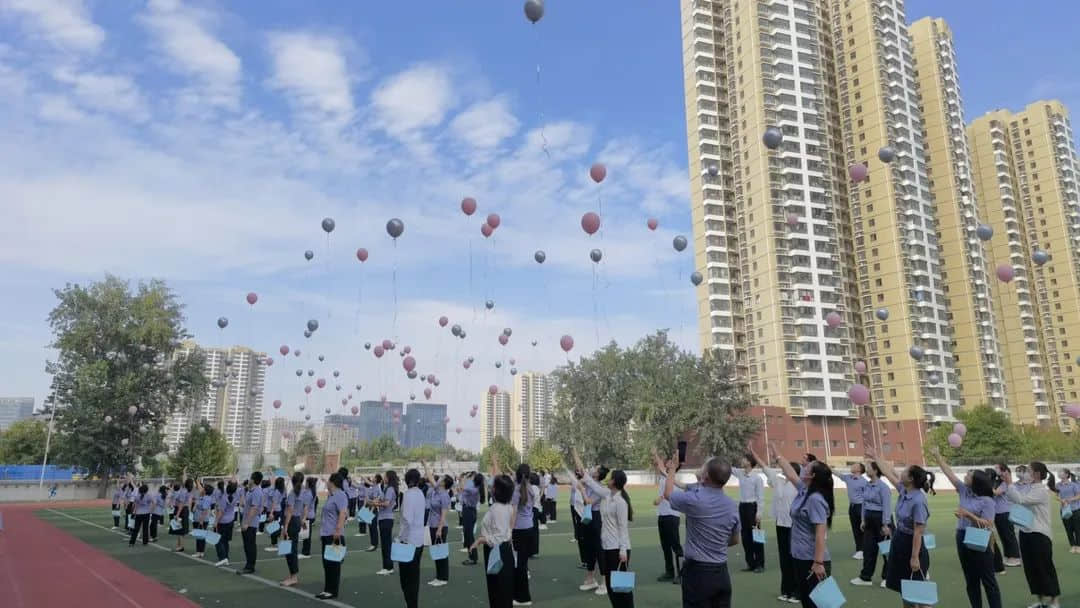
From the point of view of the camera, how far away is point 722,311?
64.5 m

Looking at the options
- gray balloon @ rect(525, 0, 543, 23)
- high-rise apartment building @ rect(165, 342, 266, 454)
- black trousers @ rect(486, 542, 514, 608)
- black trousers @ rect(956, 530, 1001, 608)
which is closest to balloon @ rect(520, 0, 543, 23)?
gray balloon @ rect(525, 0, 543, 23)

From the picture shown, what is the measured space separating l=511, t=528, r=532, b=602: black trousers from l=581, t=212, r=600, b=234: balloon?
9951mm

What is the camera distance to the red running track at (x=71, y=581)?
916 cm

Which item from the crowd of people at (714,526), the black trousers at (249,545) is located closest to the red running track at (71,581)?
the black trousers at (249,545)

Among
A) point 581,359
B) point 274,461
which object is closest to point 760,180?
point 581,359

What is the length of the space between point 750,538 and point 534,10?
33.1ft

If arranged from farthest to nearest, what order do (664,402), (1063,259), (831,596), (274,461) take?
1. (274,461)
2. (1063,259)
3. (664,402)
4. (831,596)

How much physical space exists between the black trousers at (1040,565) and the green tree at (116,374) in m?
43.2

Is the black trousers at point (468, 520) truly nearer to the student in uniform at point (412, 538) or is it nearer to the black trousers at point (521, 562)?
the black trousers at point (521, 562)

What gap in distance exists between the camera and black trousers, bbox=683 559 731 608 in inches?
183

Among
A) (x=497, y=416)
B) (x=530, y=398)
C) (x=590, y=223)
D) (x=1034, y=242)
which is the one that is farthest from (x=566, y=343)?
(x=497, y=416)

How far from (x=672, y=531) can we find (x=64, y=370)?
4535 cm

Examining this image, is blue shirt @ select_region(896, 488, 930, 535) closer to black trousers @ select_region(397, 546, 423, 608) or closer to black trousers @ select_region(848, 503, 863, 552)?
black trousers @ select_region(848, 503, 863, 552)

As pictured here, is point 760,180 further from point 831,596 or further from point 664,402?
point 831,596
